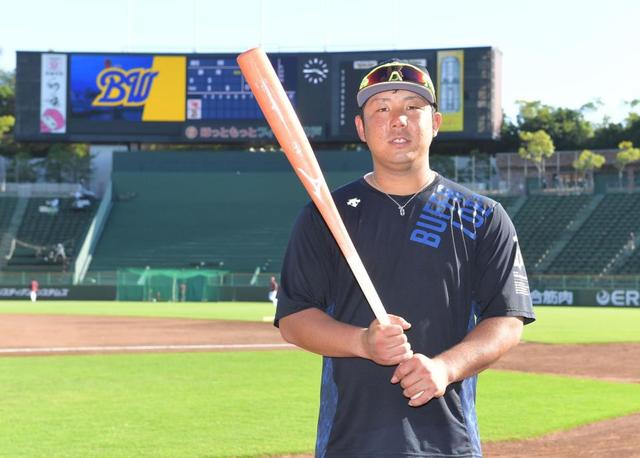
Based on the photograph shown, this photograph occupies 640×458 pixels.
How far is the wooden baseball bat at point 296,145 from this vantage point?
3.69 m

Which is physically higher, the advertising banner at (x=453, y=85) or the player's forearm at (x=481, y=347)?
the advertising banner at (x=453, y=85)

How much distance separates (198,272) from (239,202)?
14.5 meters

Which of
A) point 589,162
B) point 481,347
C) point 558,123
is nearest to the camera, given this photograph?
point 481,347

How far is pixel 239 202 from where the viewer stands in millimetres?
69375

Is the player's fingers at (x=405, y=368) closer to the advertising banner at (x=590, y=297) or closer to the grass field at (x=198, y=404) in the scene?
the grass field at (x=198, y=404)

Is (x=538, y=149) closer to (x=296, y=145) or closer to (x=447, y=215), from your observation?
(x=447, y=215)

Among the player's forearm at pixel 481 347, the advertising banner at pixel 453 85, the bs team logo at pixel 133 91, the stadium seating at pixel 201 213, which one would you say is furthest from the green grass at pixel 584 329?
the bs team logo at pixel 133 91

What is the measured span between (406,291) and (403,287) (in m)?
0.02

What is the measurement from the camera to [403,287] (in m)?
3.98

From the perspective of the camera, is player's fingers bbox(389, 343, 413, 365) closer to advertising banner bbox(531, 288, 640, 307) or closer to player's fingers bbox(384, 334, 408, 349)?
player's fingers bbox(384, 334, 408, 349)

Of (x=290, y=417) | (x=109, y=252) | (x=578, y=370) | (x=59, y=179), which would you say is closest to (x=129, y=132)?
(x=109, y=252)

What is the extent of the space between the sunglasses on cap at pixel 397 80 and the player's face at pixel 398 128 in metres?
0.03

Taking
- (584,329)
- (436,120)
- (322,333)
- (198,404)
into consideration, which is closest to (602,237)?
(584,329)

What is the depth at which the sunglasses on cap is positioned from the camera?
13.4 ft
